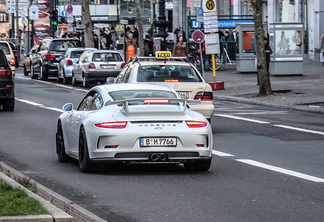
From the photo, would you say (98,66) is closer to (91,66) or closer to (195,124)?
(91,66)

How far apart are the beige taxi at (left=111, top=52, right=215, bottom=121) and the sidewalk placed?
18.0ft

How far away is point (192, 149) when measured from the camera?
32.8ft

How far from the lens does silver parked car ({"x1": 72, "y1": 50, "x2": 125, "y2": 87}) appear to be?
30.6 m

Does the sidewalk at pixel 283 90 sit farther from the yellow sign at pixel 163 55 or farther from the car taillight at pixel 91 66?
the car taillight at pixel 91 66

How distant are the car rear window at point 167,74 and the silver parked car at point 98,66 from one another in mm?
14659

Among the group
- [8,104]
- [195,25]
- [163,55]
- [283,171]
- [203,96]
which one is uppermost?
[195,25]

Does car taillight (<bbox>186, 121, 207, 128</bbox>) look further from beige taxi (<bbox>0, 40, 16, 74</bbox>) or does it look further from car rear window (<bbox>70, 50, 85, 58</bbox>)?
car rear window (<bbox>70, 50, 85, 58</bbox>)

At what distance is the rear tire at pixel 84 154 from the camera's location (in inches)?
397

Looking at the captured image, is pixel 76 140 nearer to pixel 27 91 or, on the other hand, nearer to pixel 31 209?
pixel 31 209

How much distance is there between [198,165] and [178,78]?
549 cm

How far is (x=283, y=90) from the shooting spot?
25812mm

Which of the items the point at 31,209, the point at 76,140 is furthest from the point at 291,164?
the point at 31,209

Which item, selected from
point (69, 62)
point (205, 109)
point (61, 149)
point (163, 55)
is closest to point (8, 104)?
point (163, 55)

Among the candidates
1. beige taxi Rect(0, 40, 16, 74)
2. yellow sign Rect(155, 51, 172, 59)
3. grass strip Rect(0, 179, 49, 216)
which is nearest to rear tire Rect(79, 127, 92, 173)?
grass strip Rect(0, 179, 49, 216)
